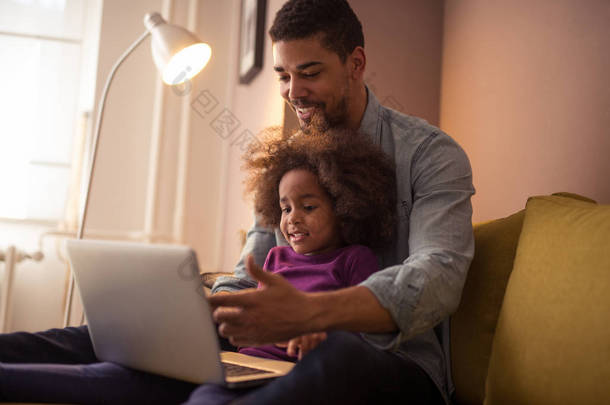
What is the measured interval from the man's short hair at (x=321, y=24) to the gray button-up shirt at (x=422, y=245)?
162mm

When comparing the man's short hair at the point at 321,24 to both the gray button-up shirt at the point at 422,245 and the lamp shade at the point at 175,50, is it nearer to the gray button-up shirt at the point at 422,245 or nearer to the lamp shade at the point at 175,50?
the gray button-up shirt at the point at 422,245

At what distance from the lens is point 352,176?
130cm

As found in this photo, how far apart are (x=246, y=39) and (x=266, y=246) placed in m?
1.54

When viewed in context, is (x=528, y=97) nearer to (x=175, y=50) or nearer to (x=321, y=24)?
(x=321, y=24)

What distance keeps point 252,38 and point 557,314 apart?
2017mm

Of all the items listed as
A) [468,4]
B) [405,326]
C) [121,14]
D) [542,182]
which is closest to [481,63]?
[468,4]

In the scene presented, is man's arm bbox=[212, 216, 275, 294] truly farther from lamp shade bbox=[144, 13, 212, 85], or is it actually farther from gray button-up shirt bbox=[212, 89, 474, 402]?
lamp shade bbox=[144, 13, 212, 85]

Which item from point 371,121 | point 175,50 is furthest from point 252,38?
point 371,121

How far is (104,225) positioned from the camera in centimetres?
301

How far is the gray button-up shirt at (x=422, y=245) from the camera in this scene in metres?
0.98

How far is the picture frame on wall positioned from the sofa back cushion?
163cm

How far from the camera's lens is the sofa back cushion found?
1176 mm

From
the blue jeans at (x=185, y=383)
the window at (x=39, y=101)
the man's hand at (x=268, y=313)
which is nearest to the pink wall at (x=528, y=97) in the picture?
the blue jeans at (x=185, y=383)

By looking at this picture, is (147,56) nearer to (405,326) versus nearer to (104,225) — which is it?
(104,225)
